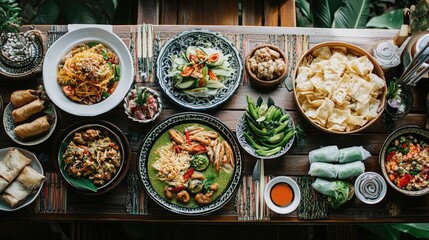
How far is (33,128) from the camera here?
2477mm

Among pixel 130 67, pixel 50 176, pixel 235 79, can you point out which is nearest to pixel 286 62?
pixel 235 79

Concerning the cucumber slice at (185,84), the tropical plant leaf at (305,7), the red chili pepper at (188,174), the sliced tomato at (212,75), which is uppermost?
the tropical plant leaf at (305,7)

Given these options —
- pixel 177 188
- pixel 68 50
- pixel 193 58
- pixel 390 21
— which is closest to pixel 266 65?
pixel 193 58

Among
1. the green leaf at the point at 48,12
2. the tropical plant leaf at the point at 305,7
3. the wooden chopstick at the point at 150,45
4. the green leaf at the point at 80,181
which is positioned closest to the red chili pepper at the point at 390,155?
the tropical plant leaf at the point at 305,7

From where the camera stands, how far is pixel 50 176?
2.54 meters

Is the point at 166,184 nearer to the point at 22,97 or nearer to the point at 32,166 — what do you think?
the point at 32,166

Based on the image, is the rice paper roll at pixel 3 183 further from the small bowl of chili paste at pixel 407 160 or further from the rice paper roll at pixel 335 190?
the small bowl of chili paste at pixel 407 160

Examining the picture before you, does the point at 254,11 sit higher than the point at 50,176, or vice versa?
the point at 254,11

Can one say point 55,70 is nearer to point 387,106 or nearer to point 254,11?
point 254,11

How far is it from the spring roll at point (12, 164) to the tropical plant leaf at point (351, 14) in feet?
6.78

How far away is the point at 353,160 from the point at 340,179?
0.13m

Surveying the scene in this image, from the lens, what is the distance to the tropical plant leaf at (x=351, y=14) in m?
3.05

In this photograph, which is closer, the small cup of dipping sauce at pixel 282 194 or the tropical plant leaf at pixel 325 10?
the small cup of dipping sauce at pixel 282 194

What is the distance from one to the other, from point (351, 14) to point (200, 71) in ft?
3.87
